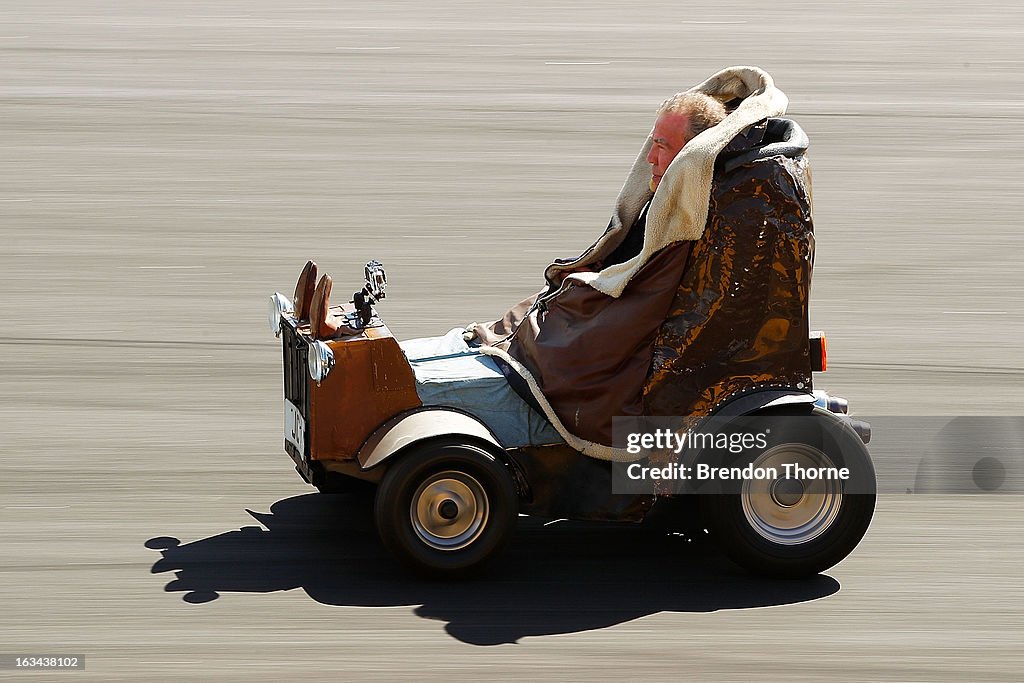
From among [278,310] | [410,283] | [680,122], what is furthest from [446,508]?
[410,283]

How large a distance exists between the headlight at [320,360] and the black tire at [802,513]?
4.35ft

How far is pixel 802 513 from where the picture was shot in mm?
5750

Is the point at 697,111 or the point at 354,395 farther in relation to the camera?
the point at 697,111

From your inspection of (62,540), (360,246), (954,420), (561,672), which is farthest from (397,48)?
(561,672)

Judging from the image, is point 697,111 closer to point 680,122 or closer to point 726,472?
point 680,122

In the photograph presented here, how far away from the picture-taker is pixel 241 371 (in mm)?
8430

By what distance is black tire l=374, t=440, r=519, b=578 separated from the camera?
5.49m

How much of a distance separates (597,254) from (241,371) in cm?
282

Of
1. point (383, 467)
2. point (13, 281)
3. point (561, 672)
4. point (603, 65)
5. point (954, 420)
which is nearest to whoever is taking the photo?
point (561, 672)

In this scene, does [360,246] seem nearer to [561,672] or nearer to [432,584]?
[432,584]

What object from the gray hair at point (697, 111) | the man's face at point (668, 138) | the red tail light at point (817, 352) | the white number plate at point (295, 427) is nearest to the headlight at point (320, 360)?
the white number plate at point (295, 427)

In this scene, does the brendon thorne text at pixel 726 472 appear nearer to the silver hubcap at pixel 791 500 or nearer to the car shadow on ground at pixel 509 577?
the silver hubcap at pixel 791 500

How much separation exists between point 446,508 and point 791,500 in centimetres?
117

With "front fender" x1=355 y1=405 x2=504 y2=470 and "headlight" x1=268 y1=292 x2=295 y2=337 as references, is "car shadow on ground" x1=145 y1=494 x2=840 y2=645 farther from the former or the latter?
"headlight" x1=268 y1=292 x2=295 y2=337
